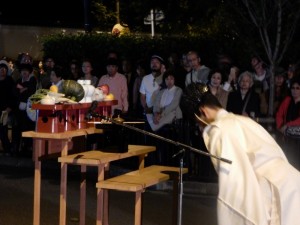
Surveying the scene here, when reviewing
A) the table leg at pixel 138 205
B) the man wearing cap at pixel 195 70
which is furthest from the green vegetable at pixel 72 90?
the man wearing cap at pixel 195 70

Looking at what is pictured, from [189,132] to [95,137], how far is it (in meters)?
3.61

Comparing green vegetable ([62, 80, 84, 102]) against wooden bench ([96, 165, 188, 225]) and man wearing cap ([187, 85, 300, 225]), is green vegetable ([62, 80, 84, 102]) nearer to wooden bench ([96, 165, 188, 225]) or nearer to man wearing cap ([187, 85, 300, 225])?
wooden bench ([96, 165, 188, 225])

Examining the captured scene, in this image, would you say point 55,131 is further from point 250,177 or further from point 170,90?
point 170,90

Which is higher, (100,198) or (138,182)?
(138,182)

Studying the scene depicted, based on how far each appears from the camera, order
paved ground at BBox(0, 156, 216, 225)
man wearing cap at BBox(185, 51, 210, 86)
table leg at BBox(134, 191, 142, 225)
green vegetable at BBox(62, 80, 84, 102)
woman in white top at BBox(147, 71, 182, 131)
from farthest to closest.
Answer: man wearing cap at BBox(185, 51, 210, 86), woman in white top at BBox(147, 71, 182, 131), paved ground at BBox(0, 156, 216, 225), green vegetable at BBox(62, 80, 84, 102), table leg at BBox(134, 191, 142, 225)

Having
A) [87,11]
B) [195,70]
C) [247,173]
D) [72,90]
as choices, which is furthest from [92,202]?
[87,11]

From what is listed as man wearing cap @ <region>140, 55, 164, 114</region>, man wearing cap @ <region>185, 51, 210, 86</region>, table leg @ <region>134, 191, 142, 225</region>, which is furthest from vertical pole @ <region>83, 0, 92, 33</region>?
table leg @ <region>134, 191, 142, 225</region>

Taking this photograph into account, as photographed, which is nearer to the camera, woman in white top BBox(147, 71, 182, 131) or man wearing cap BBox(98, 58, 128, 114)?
woman in white top BBox(147, 71, 182, 131)

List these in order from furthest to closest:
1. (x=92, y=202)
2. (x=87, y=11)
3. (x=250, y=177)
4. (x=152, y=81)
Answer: (x=87, y=11)
(x=152, y=81)
(x=92, y=202)
(x=250, y=177)

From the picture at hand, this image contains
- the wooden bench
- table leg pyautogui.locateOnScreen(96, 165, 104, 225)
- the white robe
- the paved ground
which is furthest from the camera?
the paved ground

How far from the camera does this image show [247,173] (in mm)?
6152

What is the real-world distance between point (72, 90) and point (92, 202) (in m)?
3.37

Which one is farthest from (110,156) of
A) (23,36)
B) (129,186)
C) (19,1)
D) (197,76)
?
(19,1)

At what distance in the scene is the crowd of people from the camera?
12109 mm
